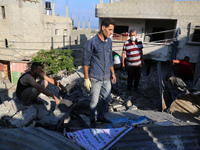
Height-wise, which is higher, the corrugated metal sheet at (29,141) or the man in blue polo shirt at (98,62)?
the man in blue polo shirt at (98,62)

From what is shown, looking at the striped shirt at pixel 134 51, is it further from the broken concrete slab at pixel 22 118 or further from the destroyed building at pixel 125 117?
the broken concrete slab at pixel 22 118

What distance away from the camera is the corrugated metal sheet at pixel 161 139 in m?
2.11

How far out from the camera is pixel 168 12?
11.4m

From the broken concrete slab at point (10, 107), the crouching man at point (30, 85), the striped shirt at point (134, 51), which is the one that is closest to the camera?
the broken concrete slab at point (10, 107)

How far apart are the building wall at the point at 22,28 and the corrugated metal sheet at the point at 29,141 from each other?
799 inches

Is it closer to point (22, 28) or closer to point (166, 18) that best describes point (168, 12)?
point (166, 18)

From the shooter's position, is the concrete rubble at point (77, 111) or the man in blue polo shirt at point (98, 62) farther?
the concrete rubble at point (77, 111)

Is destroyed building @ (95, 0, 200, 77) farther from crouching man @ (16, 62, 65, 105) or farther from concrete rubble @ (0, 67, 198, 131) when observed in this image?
crouching man @ (16, 62, 65, 105)

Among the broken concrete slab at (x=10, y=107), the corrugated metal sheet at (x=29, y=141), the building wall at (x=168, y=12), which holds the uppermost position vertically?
the building wall at (x=168, y=12)

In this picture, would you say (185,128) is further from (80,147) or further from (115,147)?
(80,147)

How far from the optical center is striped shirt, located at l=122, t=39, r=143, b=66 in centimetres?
511

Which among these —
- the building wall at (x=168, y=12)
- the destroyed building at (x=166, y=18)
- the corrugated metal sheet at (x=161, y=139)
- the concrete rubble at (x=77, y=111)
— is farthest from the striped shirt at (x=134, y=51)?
the building wall at (x=168, y=12)

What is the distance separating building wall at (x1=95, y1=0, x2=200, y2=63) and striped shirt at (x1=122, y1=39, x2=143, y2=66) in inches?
305

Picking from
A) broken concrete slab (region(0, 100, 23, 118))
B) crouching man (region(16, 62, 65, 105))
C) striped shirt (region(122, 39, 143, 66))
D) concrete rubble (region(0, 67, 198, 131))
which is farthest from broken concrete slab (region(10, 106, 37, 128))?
striped shirt (region(122, 39, 143, 66))
